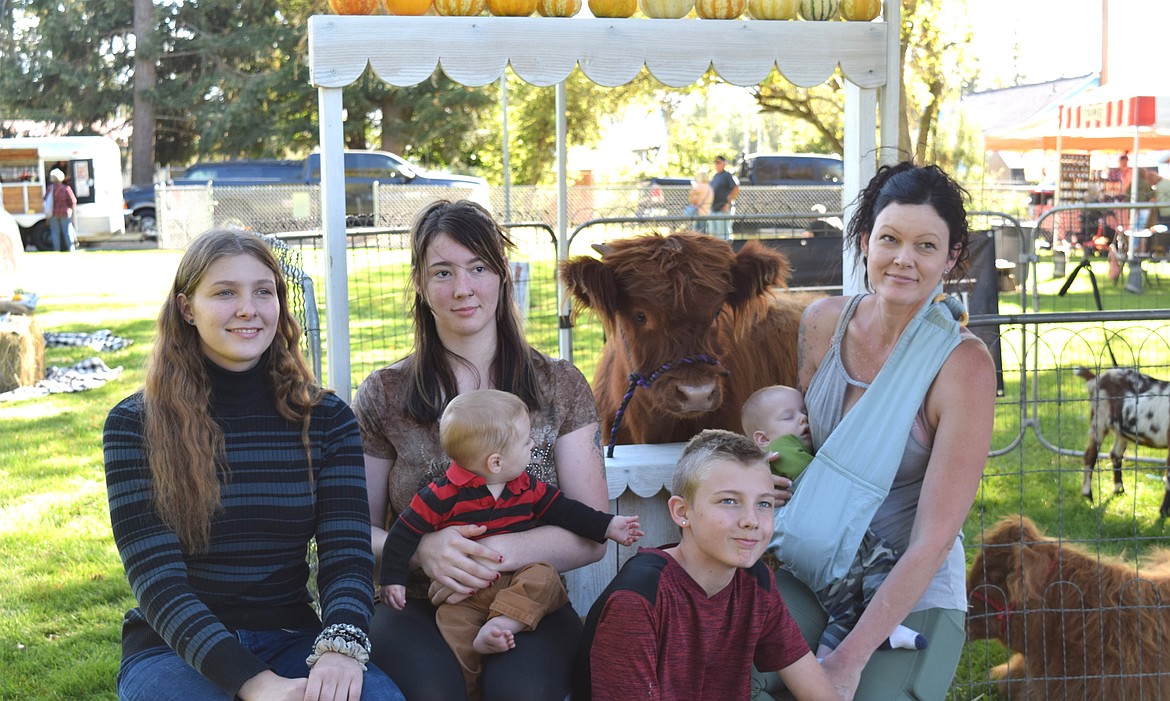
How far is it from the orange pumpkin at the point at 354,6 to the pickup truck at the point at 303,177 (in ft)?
74.2

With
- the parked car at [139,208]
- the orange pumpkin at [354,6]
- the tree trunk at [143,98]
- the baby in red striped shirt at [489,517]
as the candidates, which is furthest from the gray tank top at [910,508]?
A: the tree trunk at [143,98]

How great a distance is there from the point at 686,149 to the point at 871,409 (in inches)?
1453

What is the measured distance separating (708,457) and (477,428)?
2.13 ft

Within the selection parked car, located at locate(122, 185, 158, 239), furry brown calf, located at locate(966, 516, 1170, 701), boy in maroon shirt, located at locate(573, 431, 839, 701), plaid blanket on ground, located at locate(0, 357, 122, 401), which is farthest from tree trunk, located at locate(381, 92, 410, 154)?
boy in maroon shirt, located at locate(573, 431, 839, 701)

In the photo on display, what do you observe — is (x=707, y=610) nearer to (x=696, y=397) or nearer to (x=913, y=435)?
(x=913, y=435)

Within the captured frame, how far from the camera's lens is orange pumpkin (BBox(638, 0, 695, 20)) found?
13.8ft

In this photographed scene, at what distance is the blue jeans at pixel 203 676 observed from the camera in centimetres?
283

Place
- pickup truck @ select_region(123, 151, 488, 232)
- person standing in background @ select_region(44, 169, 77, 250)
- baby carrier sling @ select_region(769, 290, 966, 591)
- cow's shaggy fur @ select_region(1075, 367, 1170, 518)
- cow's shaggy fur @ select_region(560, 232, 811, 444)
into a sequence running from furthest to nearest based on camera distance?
pickup truck @ select_region(123, 151, 488, 232) < person standing in background @ select_region(44, 169, 77, 250) < cow's shaggy fur @ select_region(1075, 367, 1170, 518) < cow's shaggy fur @ select_region(560, 232, 811, 444) < baby carrier sling @ select_region(769, 290, 966, 591)

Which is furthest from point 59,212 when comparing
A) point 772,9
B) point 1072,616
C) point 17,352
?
point 1072,616

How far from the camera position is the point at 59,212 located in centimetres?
2734

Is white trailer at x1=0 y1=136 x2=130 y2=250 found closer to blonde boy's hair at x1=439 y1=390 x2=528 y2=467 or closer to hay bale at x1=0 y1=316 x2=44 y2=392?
hay bale at x1=0 y1=316 x2=44 y2=392

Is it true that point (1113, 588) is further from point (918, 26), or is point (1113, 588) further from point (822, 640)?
point (918, 26)

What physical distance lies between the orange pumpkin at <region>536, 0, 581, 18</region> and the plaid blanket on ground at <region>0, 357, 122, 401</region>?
8.68 metres

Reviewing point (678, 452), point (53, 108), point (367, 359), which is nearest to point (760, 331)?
point (678, 452)
